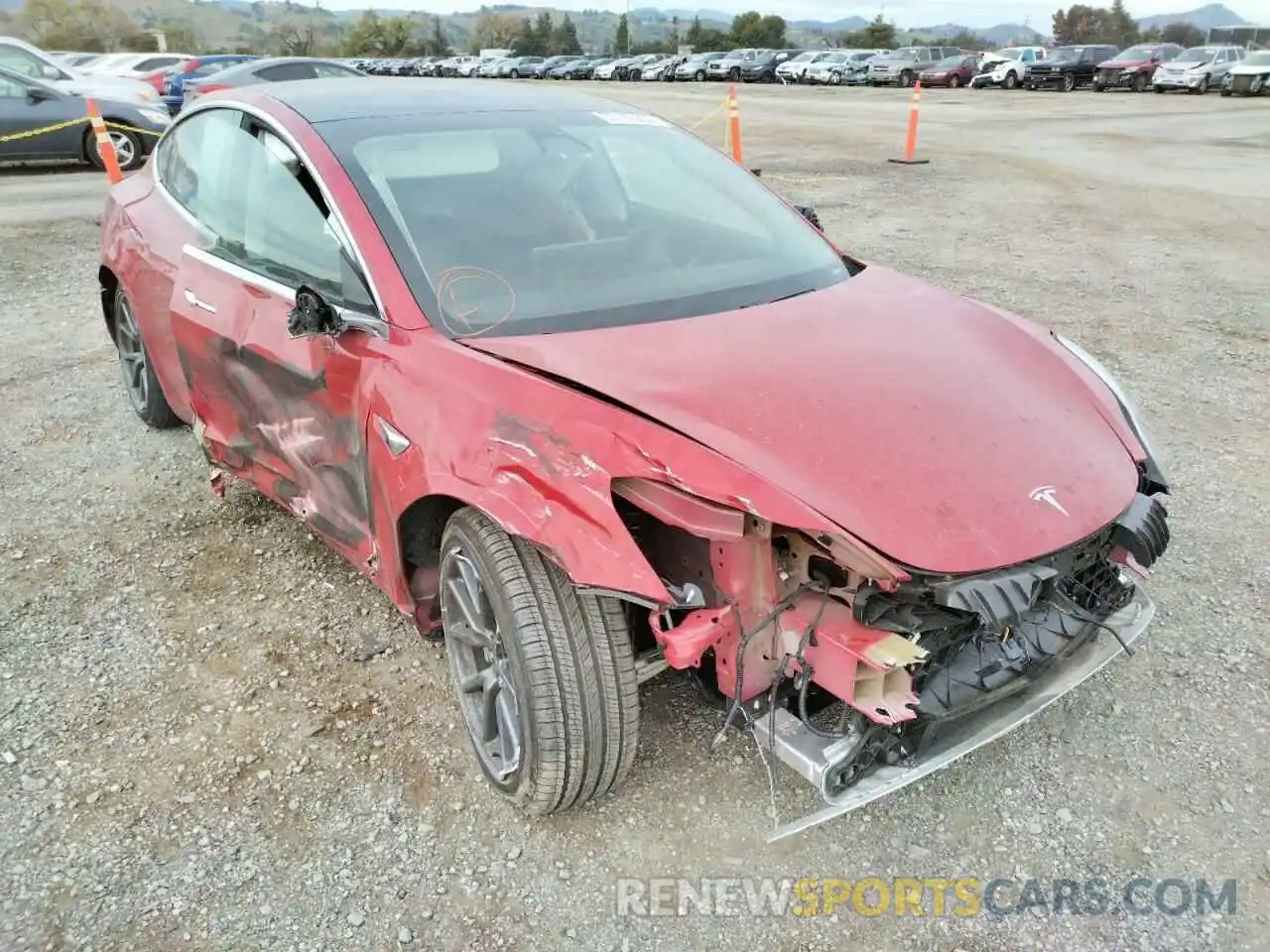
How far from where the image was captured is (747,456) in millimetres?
2064

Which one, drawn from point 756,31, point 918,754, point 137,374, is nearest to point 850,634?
point 918,754

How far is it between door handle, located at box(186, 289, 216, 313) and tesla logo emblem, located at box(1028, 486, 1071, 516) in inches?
103

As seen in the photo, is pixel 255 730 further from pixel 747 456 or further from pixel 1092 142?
pixel 1092 142

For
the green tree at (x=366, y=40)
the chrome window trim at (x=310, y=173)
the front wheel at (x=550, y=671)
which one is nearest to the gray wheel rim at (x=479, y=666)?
the front wheel at (x=550, y=671)

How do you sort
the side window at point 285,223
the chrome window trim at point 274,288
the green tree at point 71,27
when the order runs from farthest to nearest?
the green tree at point 71,27 → the side window at point 285,223 → the chrome window trim at point 274,288

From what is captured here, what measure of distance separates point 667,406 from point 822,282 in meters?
1.13

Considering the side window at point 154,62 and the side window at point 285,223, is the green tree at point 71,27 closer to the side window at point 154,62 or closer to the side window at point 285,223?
the side window at point 154,62

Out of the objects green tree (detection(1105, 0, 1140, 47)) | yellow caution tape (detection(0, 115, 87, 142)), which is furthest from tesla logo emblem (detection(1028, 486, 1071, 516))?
green tree (detection(1105, 0, 1140, 47))

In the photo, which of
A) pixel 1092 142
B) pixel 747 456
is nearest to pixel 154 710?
pixel 747 456

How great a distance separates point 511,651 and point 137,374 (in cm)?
340

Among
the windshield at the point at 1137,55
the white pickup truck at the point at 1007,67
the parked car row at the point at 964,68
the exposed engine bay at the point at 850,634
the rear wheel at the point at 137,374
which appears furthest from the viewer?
the white pickup truck at the point at 1007,67

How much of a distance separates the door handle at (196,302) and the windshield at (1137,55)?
33.2 meters

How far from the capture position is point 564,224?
2.94 m

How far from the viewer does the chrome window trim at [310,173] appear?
2.62 metres
